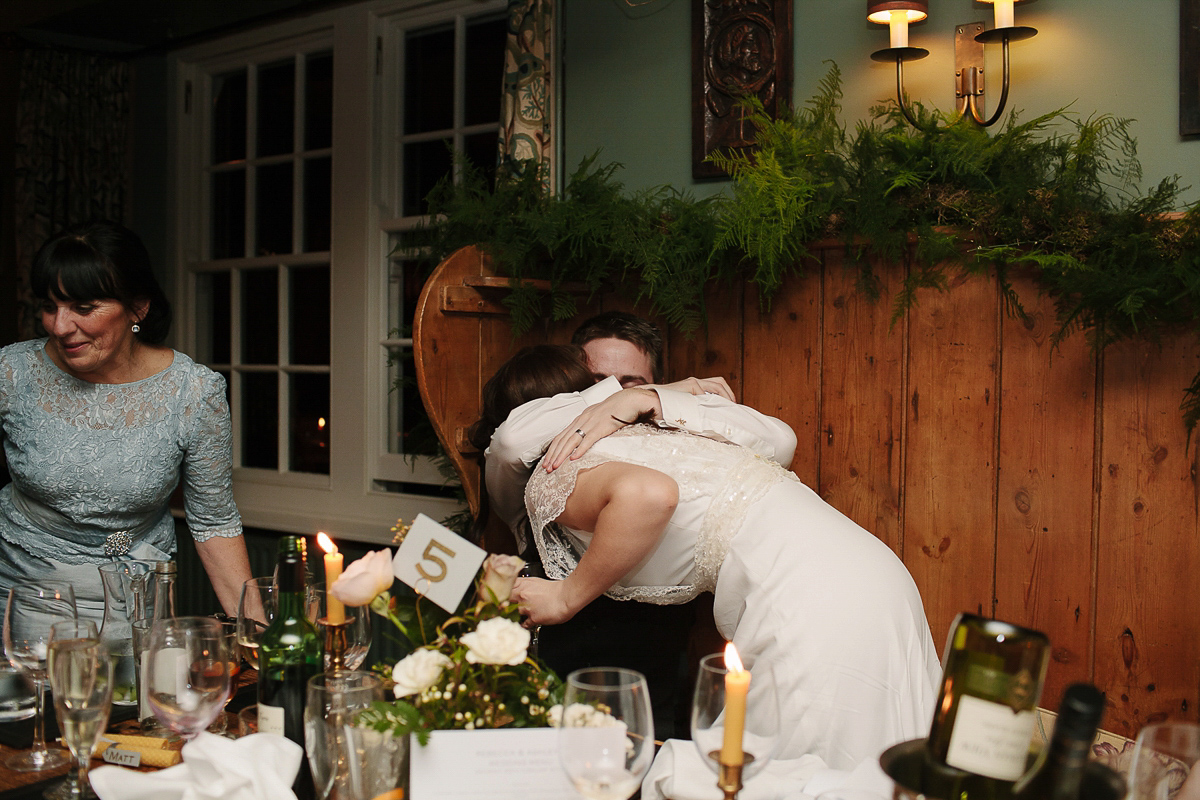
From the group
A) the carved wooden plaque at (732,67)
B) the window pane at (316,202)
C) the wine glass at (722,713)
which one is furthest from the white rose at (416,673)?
the window pane at (316,202)

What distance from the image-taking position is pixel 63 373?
6.51 feet

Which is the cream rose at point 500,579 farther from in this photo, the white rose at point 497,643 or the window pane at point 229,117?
the window pane at point 229,117

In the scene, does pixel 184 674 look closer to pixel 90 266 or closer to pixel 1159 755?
pixel 1159 755

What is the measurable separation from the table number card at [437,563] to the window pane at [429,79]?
8.42 feet

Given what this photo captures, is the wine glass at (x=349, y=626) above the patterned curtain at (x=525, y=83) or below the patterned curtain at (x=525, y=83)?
below

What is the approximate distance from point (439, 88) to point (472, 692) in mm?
2758

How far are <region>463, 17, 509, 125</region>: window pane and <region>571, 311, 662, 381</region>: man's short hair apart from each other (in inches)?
48.2

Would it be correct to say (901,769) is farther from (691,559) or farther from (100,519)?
(100,519)

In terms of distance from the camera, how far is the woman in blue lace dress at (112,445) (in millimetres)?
1923

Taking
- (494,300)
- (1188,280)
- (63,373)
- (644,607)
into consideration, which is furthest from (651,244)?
(63,373)

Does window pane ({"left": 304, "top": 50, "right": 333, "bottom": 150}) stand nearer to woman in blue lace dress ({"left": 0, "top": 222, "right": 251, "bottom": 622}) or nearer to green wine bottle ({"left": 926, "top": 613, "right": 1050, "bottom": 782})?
woman in blue lace dress ({"left": 0, "top": 222, "right": 251, "bottom": 622})

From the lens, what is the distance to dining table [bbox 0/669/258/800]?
1.03 meters

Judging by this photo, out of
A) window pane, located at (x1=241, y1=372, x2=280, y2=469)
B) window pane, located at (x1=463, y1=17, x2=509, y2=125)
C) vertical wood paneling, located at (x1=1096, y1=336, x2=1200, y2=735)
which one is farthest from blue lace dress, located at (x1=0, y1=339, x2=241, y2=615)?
vertical wood paneling, located at (x1=1096, y1=336, x2=1200, y2=735)

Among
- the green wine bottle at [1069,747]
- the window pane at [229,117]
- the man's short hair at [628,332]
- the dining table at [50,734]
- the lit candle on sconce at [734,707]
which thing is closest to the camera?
the green wine bottle at [1069,747]
